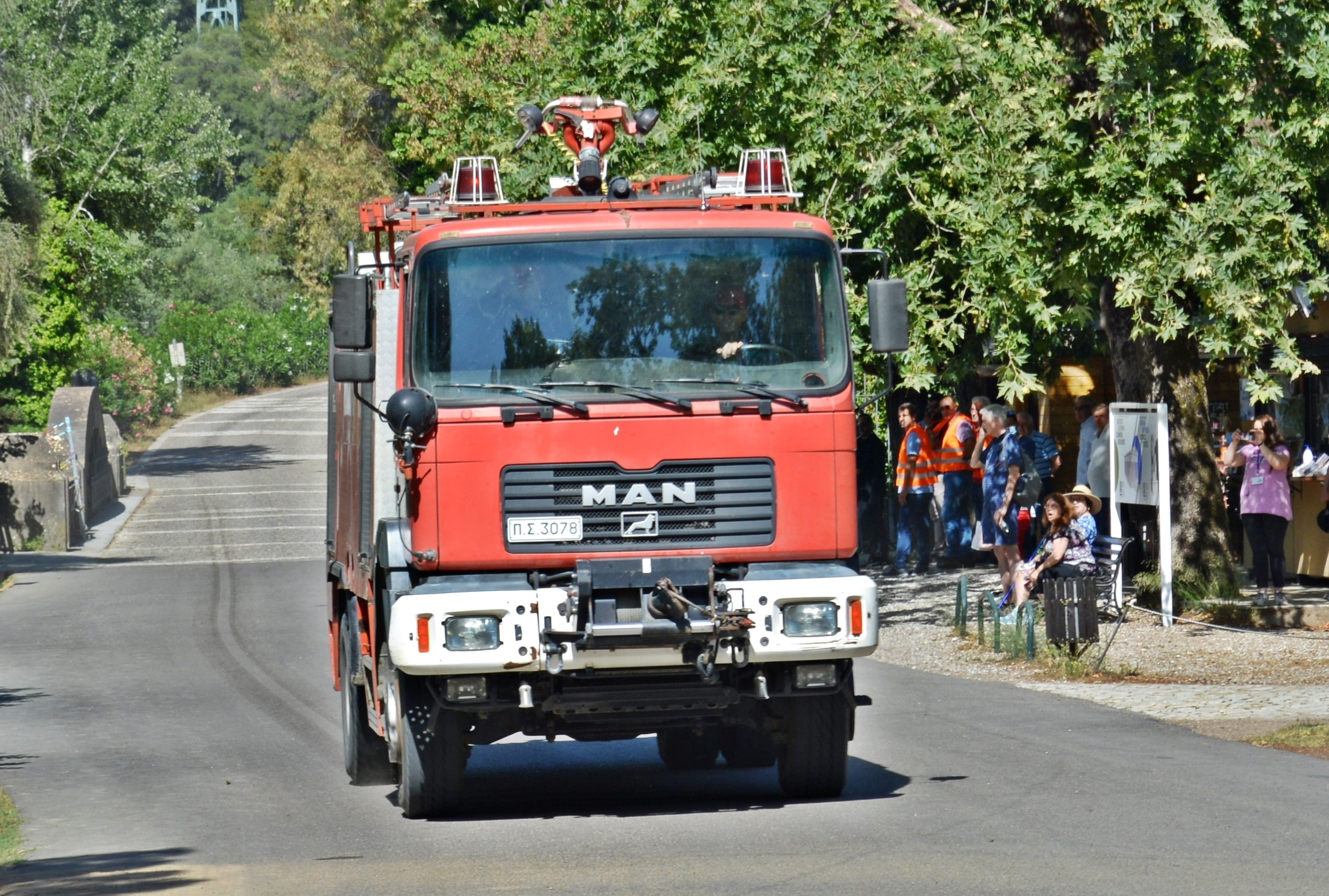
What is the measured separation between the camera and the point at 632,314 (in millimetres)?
8672

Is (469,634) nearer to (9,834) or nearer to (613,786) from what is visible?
(613,786)

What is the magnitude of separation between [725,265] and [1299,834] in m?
3.44

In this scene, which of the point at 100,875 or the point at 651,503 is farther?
the point at 651,503

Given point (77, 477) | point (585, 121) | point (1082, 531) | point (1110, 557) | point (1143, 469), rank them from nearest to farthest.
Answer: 1. point (585, 121)
2. point (1082, 531)
3. point (1110, 557)
4. point (1143, 469)
5. point (77, 477)

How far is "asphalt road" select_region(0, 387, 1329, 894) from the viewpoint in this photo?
7.43 meters

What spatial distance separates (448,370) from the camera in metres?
8.50

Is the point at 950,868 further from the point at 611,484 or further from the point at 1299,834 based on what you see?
the point at 611,484

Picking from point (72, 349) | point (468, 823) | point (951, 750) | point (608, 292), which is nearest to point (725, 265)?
point (608, 292)

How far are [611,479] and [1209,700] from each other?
19.1 feet

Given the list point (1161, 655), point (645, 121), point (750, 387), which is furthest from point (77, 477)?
point (750, 387)

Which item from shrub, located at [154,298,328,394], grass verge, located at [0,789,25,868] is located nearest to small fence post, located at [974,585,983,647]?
grass verge, located at [0,789,25,868]

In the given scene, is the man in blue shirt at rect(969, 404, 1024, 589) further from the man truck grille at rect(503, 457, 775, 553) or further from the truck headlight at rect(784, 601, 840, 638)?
the truck headlight at rect(784, 601, 840, 638)

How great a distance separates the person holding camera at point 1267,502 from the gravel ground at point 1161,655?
97cm

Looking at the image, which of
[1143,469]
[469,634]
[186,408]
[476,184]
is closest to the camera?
[469,634]
